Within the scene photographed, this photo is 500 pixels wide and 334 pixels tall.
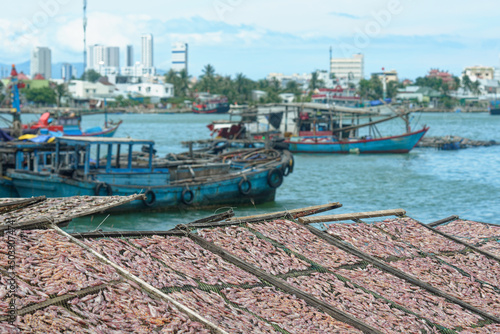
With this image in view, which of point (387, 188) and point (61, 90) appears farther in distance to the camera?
point (61, 90)

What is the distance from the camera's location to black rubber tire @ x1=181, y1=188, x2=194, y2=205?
21219mm

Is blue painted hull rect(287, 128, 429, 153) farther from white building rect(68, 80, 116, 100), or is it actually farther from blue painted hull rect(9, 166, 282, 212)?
white building rect(68, 80, 116, 100)

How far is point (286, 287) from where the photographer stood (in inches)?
324

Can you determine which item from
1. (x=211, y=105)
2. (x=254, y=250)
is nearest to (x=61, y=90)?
(x=211, y=105)

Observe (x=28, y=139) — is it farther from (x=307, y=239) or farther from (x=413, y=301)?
(x=413, y=301)

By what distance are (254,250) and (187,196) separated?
12.4 meters

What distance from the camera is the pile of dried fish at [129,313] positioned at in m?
6.45

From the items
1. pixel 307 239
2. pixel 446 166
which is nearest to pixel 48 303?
pixel 307 239

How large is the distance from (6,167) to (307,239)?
1600 centimetres

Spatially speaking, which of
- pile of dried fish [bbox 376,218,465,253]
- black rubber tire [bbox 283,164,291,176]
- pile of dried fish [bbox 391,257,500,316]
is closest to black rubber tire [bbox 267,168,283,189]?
black rubber tire [bbox 283,164,291,176]

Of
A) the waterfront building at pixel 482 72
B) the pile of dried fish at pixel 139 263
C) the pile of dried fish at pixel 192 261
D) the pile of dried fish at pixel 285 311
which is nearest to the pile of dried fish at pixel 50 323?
the pile of dried fish at pixel 139 263

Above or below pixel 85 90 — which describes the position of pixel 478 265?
below

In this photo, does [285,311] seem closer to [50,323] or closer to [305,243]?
[305,243]

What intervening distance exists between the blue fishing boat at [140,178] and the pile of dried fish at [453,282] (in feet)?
37.1
